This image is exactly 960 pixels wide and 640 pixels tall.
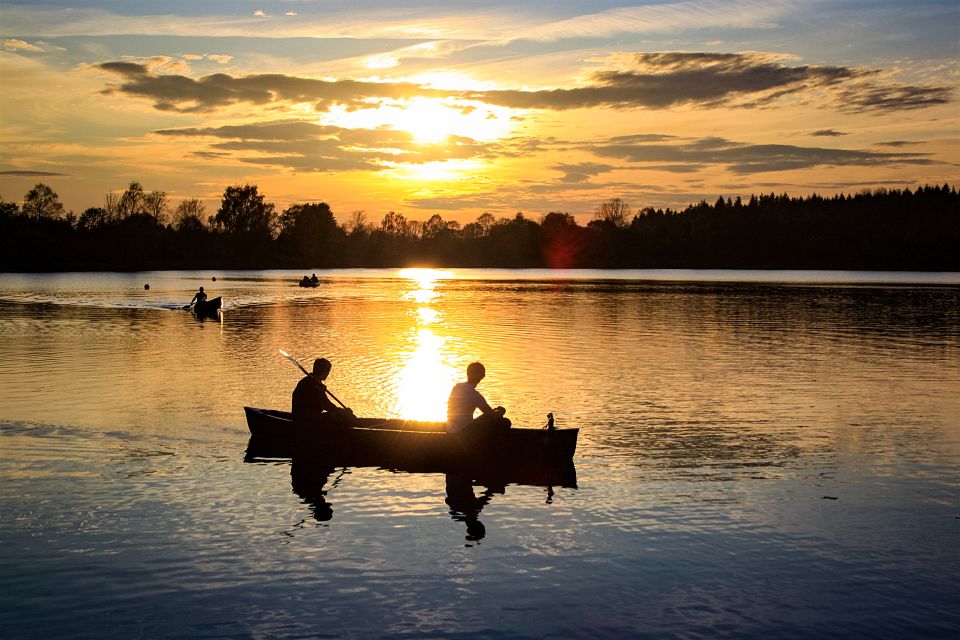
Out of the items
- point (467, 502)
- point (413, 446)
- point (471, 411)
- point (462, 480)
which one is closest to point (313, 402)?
point (413, 446)

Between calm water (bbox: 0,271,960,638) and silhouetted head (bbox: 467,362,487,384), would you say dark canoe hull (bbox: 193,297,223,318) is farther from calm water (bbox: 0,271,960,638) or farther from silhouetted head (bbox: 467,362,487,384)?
silhouetted head (bbox: 467,362,487,384)

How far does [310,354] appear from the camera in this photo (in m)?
40.1

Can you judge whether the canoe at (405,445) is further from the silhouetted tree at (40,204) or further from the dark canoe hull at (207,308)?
the silhouetted tree at (40,204)

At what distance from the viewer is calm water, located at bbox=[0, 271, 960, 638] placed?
10.9 metres

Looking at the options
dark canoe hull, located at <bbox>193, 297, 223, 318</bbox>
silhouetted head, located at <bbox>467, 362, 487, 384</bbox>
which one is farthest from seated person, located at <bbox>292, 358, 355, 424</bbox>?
dark canoe hull, located at <bbox>193, 297, 223, 318</bbox>

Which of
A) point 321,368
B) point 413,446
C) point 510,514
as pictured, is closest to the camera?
point 510,514

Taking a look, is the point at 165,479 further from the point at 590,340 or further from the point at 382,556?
the point at 590,340

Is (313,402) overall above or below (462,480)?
above

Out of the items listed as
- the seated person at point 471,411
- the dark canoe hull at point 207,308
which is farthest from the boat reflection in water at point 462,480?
the dark canoe hull at point 207,308

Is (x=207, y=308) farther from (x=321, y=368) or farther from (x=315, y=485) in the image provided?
(x=315, y=485)

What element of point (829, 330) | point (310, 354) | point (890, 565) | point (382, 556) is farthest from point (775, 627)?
point (829, 330)

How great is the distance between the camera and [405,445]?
18188 millimetres

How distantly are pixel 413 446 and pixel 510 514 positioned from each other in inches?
142

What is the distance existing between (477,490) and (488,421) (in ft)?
4.77
